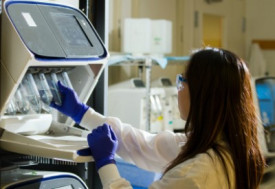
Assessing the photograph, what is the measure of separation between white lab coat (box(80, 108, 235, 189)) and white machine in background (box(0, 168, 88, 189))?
0.12m

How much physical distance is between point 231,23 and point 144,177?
3309 millimetres

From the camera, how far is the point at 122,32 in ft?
12.2

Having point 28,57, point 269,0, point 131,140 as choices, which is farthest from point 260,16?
point 28,57

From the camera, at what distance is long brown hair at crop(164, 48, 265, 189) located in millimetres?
1350

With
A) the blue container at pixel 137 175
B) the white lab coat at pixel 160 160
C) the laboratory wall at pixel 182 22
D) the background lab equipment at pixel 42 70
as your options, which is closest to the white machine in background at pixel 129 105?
the laboratory wall at pixel 182 22

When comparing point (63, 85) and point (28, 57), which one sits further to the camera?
point (63, 85)

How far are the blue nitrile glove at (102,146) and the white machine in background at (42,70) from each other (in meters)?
0.04

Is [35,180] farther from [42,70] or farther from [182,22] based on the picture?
[182,22]

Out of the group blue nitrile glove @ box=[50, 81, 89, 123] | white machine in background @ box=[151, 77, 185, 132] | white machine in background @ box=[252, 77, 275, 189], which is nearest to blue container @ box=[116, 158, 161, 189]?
white machine in background @ box=[151, 77, 185, 132]

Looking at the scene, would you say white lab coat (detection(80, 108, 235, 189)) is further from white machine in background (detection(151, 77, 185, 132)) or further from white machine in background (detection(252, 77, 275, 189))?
white machine in background (detection(252, 77, 275, 189))

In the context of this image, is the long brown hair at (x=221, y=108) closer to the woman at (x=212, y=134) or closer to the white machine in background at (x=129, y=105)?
A: the woman at (x=212, y=134)

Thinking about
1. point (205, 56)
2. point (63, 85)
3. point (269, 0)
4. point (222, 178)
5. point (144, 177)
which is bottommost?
point (144, 177)

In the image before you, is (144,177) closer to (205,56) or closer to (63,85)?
(63,85)

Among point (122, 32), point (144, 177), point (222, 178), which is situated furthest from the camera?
point (122, 32)
